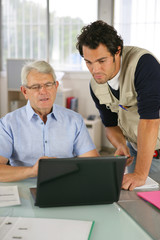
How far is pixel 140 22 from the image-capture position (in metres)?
4.32

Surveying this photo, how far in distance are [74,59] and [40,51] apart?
0.58 meters

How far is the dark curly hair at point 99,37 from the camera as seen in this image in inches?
59.5

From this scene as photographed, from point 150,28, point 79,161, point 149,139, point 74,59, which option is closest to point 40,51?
point 74,59

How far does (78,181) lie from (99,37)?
74 cm

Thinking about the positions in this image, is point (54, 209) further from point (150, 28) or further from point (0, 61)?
point (0, 61)

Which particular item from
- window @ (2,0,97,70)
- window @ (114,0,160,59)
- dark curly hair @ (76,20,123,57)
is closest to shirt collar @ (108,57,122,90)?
dark curly hair @ (76,20,123,57)

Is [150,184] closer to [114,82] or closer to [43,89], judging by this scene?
[114,82]

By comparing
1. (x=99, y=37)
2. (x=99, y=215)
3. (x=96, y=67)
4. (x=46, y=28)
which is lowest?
(x=99, y=215)

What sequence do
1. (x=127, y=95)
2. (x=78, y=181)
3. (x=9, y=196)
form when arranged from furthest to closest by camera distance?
(x=127, y=95), (x=9, y=196), (x=78, y=181)

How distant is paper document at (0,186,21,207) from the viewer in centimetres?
124

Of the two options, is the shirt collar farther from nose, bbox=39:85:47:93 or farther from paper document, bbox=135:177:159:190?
paper document, bbox=135:177:159:190

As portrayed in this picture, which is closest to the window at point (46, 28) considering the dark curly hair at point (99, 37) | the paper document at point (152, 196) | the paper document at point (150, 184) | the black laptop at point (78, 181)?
the dark curly hair at point (99, 37)

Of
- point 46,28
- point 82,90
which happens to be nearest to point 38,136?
point 82,90

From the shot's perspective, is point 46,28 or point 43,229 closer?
point 43,229
